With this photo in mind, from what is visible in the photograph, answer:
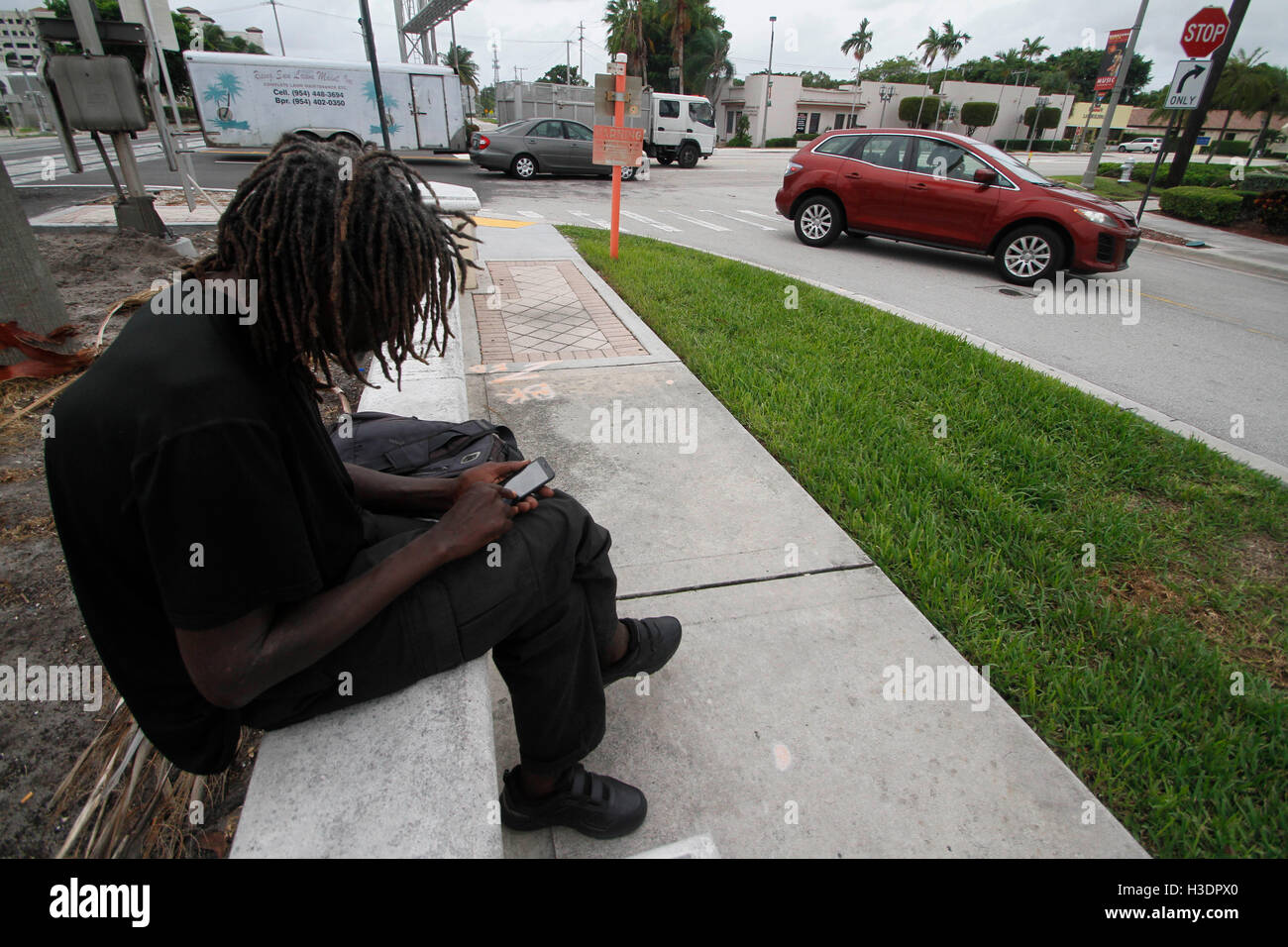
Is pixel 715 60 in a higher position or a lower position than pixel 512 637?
higher

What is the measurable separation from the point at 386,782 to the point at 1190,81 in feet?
49.8

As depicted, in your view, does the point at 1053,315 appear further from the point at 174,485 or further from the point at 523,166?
the point at 523,166

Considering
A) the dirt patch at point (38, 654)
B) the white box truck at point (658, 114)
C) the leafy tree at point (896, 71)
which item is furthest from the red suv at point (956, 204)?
the leafy tree at point (896, 71)

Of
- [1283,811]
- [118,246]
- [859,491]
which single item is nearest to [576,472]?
[859,491]

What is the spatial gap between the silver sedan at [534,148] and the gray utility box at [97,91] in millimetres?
11077

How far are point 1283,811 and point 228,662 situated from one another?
2.50 metres

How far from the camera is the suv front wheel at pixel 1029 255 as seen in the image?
7.57 metres

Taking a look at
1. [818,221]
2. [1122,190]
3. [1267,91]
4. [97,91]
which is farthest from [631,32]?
[97,91]

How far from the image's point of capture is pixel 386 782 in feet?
4.50

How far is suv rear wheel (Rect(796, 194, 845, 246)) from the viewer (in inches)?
368

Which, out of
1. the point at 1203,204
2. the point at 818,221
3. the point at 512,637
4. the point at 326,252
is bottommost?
the point at 1203,204

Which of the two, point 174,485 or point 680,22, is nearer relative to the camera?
point 174,485

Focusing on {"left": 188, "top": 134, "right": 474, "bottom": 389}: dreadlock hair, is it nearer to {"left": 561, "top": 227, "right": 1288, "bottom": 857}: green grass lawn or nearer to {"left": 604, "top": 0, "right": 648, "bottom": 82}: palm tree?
{"left": 561, "top": 227, "right": 1288, "bottom": 857}: green grass lawn

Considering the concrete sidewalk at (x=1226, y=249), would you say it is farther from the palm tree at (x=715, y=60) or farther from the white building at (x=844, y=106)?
the palm tree at (x=715, y=60)
